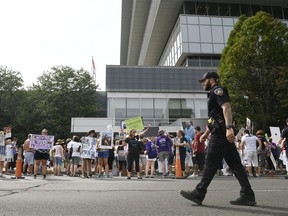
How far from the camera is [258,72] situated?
26.4 metres

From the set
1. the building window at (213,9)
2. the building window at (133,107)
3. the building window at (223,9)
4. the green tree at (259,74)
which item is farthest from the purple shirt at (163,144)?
the building window at (213,9)

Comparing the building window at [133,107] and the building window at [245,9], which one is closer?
the building window at [133,107]

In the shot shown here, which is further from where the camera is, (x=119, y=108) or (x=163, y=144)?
(x=119, y=108)

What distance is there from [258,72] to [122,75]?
22569mm

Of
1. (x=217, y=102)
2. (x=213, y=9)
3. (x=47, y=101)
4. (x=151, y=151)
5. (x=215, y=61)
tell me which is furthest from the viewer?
(x=213, y=9)

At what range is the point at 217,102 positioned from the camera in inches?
191

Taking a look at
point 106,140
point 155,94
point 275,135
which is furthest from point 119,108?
point 106,140

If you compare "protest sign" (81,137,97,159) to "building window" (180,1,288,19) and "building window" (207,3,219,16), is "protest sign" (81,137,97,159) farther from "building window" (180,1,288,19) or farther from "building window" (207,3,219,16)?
"building window" (207,3,219,16)

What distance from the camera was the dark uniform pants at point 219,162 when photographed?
4.67 meters

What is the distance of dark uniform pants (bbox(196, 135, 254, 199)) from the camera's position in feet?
15.3

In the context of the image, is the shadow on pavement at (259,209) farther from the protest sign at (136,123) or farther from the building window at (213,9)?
the building window at (213,9)

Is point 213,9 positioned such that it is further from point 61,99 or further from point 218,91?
point 218,91

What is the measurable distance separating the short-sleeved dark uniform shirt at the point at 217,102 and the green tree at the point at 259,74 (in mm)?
21705

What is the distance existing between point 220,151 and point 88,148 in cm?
880
